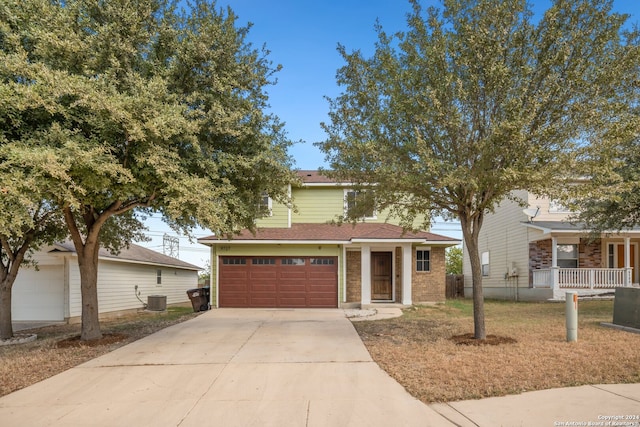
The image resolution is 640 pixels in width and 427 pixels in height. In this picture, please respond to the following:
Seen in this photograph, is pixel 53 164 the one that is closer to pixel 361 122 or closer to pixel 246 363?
pixel 246 363

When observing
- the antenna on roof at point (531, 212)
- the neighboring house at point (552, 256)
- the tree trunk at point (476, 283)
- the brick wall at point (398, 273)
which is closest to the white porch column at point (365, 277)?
the brick wall at point (398, 273)

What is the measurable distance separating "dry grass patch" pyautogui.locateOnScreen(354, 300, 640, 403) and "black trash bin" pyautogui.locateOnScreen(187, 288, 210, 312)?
766cm

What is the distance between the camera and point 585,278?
18.6m

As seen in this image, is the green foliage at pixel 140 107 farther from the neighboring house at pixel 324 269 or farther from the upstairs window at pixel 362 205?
the neighboring house at pixel 324 269

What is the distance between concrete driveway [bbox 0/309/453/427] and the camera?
203 inches

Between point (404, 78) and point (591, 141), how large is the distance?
3.64m

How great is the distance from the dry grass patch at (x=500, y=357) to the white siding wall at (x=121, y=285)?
1052 cm

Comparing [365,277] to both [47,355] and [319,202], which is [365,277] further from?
[47,355]

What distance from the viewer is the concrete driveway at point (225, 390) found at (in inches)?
203

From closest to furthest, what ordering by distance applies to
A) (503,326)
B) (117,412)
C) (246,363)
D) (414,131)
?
(117,412) → (246,363) → (414,131) → (503,326)

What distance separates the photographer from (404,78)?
A: 8688mm

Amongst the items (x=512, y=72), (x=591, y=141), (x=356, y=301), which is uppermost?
(x=512, y=72)

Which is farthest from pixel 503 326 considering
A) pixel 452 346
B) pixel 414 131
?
pixel 414 131

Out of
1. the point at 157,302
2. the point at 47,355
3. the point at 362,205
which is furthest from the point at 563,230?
Answer: the point at 47,355
